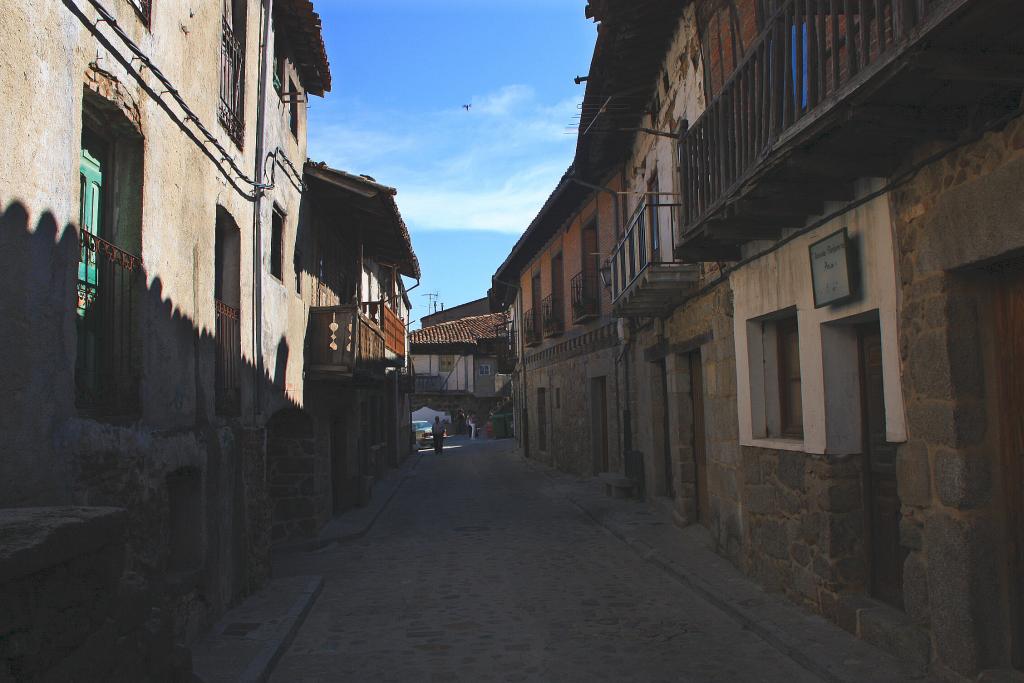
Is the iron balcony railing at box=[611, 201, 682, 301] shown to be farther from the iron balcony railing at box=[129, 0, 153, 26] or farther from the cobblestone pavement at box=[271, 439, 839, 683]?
the iron balcony railing at box=[129, 0, 153, 26]

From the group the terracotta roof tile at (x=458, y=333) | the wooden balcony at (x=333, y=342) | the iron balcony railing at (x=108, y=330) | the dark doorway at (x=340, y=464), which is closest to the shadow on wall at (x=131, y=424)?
the iron balcony railing at (x=108, y=330)

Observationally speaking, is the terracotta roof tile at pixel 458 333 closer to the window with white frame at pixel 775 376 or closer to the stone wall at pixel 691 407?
the stone wall at pixel 691 407

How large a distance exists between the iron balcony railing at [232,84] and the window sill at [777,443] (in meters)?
5.97

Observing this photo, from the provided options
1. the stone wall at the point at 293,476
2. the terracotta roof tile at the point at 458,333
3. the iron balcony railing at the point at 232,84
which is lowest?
the stone wall at the point at 293,476

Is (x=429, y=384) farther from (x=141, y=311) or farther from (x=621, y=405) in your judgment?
(x=141, y=311)

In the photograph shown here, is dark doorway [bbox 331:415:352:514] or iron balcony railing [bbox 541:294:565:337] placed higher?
iron balcony railing [bbox 541:294:565:337]

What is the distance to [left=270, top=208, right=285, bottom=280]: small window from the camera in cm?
1045

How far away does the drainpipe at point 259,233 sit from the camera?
887cm

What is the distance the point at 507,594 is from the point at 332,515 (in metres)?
6.10

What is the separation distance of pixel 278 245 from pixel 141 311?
485cm

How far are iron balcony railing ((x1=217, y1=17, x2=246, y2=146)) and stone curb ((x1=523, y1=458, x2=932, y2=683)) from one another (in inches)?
250

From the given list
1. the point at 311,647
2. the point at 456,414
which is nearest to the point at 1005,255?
the point at 311,647

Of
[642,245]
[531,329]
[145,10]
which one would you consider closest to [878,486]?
[642,245]

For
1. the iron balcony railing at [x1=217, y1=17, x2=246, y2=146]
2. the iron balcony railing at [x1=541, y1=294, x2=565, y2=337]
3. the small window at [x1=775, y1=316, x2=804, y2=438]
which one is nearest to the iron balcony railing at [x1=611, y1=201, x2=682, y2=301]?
the small window at [x1=775, y1=316, x2=804, y2=438]
